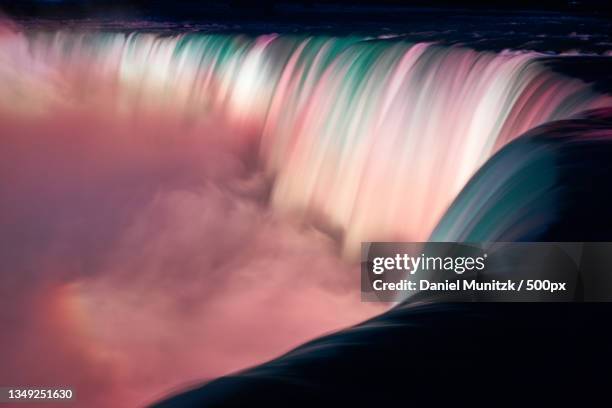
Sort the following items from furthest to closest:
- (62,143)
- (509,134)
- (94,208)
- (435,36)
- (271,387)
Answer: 1. (62,143)
2. (435,36)
3. (94,208)
4. (509,134)
5. (271,387)

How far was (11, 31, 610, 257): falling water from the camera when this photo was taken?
9.09 feet

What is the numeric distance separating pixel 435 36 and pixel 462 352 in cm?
360

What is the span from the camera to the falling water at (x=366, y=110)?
9.09 feet

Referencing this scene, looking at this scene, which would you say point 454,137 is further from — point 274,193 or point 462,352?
point 462,352

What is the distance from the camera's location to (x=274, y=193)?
4.06m

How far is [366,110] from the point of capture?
3576 millimetres

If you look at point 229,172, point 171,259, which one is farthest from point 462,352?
point 229,172

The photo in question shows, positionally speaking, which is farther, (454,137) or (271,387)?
(454,137)

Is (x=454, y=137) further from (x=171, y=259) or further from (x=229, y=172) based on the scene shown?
(x=229, y=172)

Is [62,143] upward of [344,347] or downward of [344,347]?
upward

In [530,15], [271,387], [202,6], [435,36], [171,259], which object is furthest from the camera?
[202,6]

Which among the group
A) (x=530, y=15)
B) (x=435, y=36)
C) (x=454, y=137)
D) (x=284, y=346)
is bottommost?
(x=284, y=346)

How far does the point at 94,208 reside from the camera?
158 inches

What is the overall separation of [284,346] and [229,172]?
6.70ft
